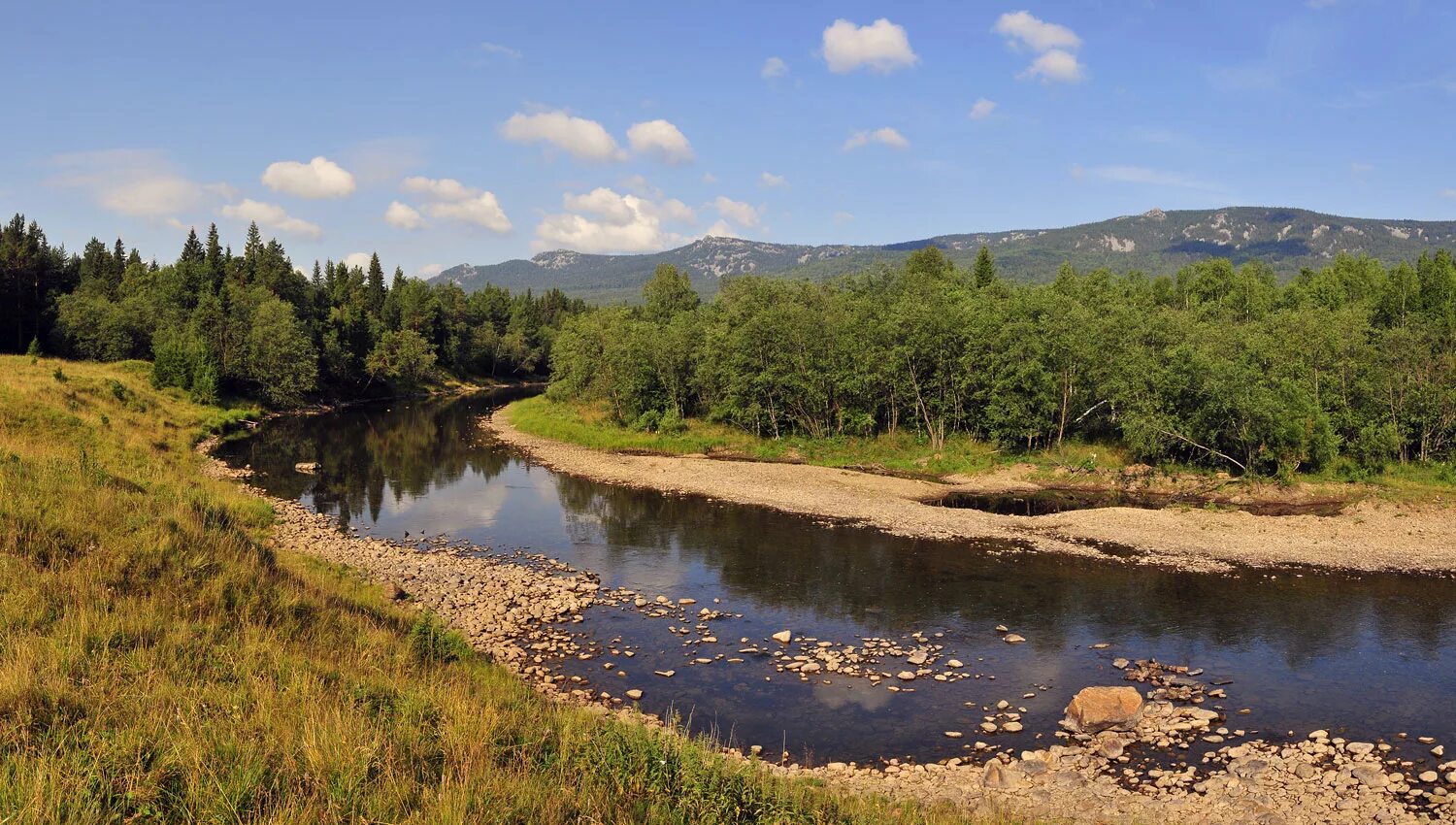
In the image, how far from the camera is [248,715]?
9461 millimetres

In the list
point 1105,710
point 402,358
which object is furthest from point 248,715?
point 402,358

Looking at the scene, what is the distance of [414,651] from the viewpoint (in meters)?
16.3

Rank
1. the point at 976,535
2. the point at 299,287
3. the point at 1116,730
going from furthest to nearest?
the point at 299,287 → the point at 976,535 → the point at 1116,730

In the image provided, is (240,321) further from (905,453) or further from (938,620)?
(938,620)

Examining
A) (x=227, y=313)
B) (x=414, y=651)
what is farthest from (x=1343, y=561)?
(x=227, y=313)

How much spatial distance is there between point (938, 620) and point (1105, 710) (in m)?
7.60

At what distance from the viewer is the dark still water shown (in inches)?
740

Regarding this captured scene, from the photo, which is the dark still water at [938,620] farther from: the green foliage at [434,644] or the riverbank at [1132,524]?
the green foliage at [434,644]

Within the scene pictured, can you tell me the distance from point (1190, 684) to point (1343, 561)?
16828 mm

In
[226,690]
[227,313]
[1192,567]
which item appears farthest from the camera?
[227,313]

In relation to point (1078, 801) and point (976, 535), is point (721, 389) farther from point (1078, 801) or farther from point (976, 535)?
point (1078, 801)

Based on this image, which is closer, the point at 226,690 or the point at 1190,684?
the point at 226,690

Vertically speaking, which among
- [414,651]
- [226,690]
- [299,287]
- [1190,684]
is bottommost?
[1190,684]

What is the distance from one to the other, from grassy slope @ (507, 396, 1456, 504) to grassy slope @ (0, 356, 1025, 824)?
40242mm
